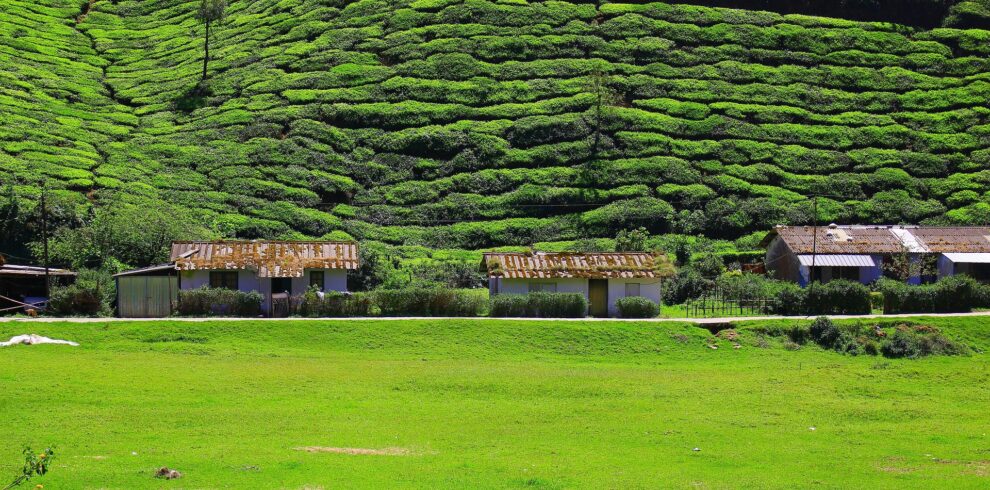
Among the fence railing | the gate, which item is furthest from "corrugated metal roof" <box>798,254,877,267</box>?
the gate

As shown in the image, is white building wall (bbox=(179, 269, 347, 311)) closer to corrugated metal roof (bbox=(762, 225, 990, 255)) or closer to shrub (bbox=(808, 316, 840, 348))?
shrub (bbox=(808, 316, 840, 348))

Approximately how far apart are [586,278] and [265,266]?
17.5m

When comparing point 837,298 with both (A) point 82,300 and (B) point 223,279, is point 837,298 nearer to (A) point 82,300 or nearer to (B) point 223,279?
(B) point 223,279

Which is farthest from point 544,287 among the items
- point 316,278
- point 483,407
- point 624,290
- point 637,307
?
point 483,407

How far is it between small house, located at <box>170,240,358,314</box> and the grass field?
8165 millimetres

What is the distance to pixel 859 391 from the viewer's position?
39.7 metres

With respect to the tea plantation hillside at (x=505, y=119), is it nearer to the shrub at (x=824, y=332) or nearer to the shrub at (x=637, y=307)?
the shrub at (x=637, y=307)

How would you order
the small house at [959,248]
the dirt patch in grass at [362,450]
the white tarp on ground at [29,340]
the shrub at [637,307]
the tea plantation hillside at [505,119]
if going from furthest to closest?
the tea plantation hillside at [505,119], the small house at [959,248], the shrub at [637,307], the white tarp on ground at [29,340], the dirt patch in grass at [362,450]

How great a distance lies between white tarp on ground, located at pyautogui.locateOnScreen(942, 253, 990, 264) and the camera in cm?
7150

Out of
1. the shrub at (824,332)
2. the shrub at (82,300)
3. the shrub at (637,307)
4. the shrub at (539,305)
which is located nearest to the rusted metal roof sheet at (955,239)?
the shrub at (824,332)

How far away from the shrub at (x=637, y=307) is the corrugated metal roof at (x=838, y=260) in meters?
17.1

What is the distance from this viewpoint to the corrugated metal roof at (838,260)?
69938 millimetres

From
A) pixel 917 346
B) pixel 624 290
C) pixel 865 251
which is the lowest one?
pixel 917 346

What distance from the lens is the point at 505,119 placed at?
107m
